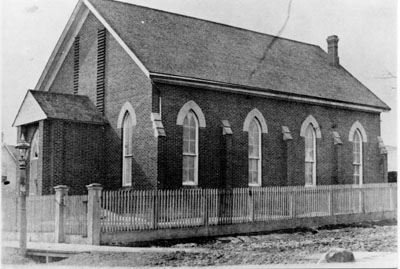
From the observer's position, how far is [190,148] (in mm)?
24734

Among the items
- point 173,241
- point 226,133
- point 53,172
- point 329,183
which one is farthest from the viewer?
point 329,183

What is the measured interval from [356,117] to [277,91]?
6.23 metres

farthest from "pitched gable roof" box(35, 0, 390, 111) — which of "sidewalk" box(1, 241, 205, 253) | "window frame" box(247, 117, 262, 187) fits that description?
"sidewalk" box(1, 241, 205, 253)

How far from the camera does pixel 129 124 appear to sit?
81.5ft

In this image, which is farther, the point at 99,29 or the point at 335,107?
the point at 335,107

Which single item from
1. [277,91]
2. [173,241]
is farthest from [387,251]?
[277,91]

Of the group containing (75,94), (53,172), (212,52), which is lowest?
(53,172)

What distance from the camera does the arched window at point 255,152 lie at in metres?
27.1

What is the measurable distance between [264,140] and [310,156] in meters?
3.31

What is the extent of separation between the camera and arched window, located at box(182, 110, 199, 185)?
24516 mm

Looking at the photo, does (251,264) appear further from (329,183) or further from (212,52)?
(329,183)

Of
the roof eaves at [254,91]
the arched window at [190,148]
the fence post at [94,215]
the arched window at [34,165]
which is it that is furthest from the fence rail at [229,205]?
the arched window at [34,165]

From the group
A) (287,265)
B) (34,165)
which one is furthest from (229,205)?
(34,165)

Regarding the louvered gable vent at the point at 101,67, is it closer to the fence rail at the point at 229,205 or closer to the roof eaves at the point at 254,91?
the roof eaves at the point at 254,91
